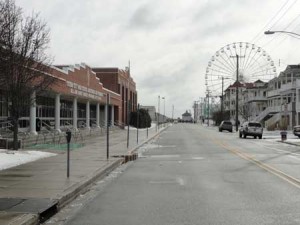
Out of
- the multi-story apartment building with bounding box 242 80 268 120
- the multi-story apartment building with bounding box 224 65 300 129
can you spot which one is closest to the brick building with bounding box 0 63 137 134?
the multi-story apartment building with bounding box 224 65 300 129

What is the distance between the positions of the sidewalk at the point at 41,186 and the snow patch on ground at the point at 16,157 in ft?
1.48

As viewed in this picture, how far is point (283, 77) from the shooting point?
88812mm

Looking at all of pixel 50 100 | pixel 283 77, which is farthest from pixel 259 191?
pixel 283 77

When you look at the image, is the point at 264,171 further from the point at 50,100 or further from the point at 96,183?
the point at 50,100

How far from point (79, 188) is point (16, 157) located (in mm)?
7790

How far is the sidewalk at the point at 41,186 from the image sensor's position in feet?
29.8

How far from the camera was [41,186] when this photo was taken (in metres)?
12.5

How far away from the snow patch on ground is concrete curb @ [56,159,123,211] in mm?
3200

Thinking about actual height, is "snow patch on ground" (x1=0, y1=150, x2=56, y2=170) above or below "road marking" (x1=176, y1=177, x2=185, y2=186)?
above

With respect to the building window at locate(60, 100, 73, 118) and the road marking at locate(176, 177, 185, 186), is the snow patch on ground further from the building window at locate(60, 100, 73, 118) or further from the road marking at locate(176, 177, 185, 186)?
the building window at locate(60, 100, 73, 118)

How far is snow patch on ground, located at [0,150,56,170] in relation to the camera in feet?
57.4

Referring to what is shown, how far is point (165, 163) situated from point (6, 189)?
9666 millimetres

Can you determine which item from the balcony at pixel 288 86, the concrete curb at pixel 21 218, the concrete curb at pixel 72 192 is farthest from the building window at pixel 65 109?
the concrete curb at pixel 21 218

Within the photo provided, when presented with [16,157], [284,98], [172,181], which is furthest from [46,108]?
[284,98]
